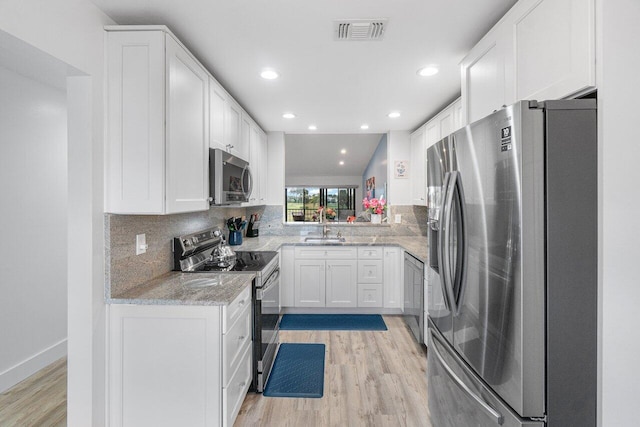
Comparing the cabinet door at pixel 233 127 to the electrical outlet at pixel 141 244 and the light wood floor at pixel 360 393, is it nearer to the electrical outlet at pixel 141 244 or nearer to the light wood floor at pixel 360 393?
the electrical outlet at pixel 141 244

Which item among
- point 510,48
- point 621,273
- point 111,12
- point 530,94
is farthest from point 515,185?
point 111,12

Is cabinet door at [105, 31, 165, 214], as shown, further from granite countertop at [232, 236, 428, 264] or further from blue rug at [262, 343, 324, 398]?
granite countertop at [232, 236, 428, 264]

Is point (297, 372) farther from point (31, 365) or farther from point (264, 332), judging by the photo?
point (31, 365)

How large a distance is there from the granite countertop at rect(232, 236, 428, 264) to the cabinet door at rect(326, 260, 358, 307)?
0.85 ft

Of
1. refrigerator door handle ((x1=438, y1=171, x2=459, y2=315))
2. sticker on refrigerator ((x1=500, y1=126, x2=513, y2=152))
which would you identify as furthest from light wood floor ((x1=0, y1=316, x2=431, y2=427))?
sticker on refrigerator ((x1=500, y1=126, x2=513, y2=152))

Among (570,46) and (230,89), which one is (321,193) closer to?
(230,89)

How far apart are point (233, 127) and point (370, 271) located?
226cm

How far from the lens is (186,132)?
195cm

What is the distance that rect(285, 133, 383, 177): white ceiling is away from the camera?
734 centimetres

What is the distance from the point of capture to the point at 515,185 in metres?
1.16

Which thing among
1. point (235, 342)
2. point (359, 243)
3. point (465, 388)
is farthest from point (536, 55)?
point (359, 243)

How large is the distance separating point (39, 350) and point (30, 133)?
1701 mm

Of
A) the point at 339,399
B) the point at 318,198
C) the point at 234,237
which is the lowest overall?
the point at 339,399

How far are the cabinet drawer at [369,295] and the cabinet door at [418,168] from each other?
45.7 inches
